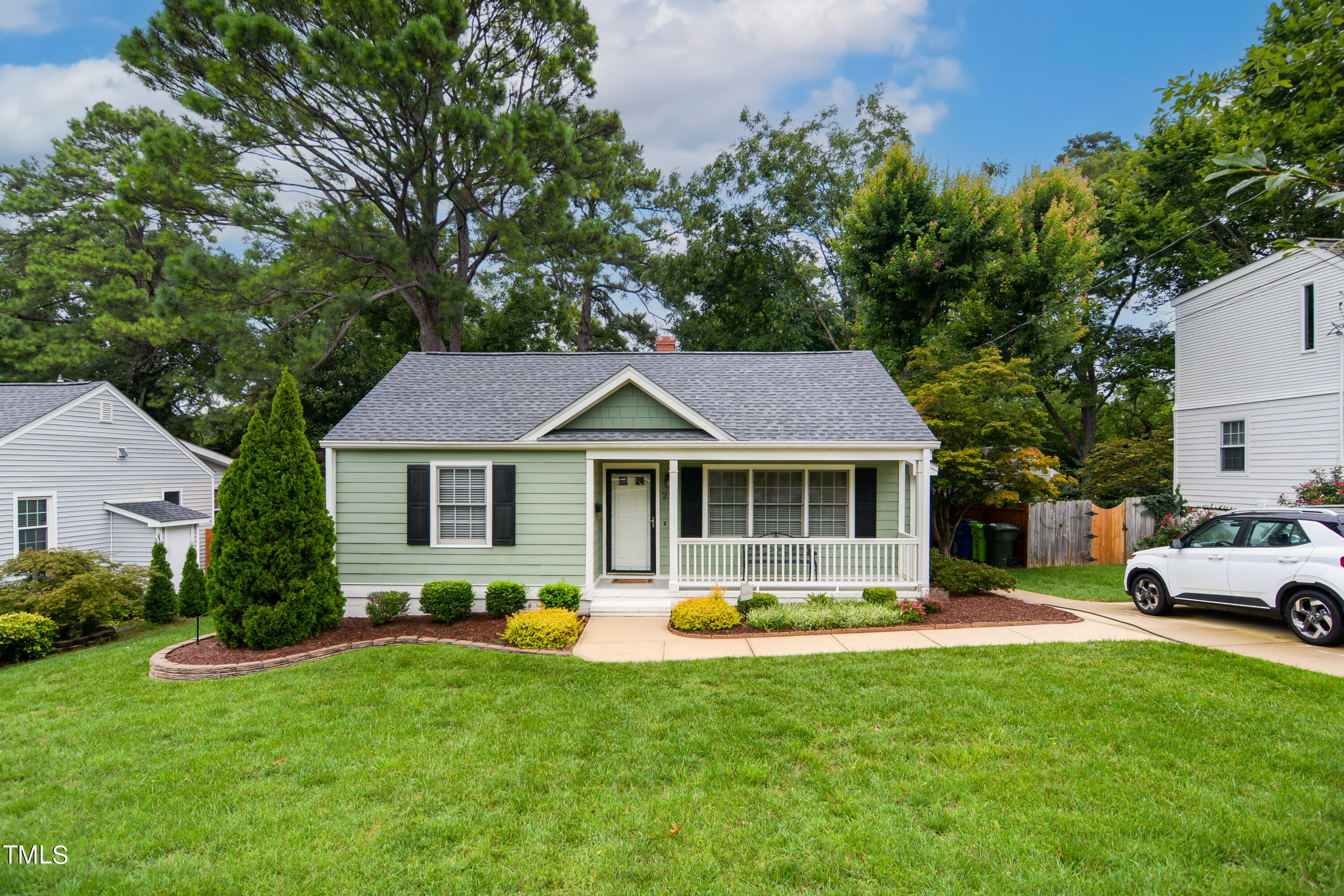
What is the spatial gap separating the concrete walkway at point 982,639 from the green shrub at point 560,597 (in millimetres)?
513

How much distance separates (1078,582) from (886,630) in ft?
21.7

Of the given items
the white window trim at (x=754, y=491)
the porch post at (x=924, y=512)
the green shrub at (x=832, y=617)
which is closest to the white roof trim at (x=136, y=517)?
the white window trim at (x=754, y=491)

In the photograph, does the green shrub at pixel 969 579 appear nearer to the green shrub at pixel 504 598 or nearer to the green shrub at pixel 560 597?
the green shrub at pixel 560 597

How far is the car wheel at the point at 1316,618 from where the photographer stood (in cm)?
695

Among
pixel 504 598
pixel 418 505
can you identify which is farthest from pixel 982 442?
pixel 418 505

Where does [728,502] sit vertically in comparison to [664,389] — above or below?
below

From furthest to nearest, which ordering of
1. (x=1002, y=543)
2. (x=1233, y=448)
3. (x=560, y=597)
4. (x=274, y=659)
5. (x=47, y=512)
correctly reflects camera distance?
1. (x=1002, y=543)
2. (x=1233, y=448)
3. (x=47, y=512)
4. (x=560, y=597)
5. (x=274, y=659)

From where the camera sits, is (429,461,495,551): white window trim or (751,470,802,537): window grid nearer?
(429,461,495,551): white window trim

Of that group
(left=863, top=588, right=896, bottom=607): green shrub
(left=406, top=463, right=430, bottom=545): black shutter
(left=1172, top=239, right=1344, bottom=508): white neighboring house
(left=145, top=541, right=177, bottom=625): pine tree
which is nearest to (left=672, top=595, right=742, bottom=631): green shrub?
(left=863, top=588, right=896, bottom=607): green shrub

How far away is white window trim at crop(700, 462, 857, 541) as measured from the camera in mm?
10766

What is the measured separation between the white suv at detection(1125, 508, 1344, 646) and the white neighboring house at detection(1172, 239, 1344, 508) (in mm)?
6531

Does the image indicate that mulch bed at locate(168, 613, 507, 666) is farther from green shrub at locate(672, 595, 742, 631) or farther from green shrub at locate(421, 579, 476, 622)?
green shrub at locate(672, 595, 742, 631)

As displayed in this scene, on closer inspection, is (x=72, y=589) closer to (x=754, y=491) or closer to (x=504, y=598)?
(x=504, y=598)

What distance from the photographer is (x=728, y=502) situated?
11078 millimetres
